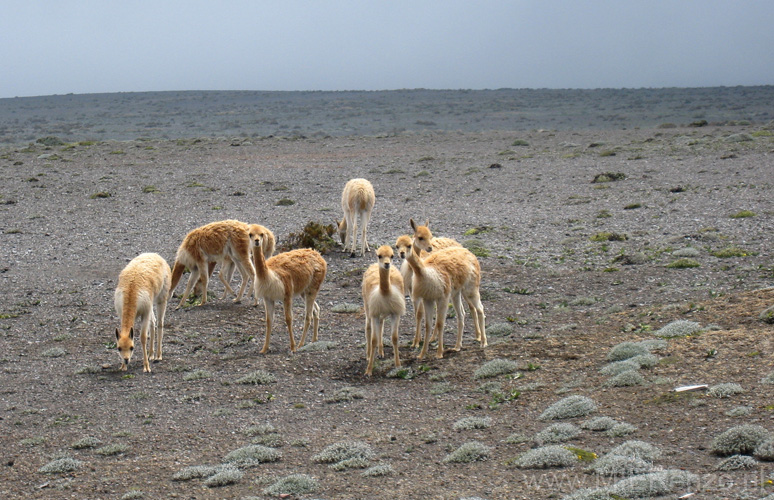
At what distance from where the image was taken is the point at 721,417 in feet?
24.0

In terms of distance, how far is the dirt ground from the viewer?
721 centimetres

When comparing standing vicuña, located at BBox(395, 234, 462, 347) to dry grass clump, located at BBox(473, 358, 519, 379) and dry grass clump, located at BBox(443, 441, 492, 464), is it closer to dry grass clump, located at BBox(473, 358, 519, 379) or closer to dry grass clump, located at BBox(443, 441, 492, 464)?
dry grass clump, located at BBox(473, 358, 519, 379)

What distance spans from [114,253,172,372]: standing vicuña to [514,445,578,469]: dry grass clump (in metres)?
5.25

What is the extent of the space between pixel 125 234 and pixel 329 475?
554 inches

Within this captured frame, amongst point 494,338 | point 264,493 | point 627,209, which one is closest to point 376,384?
point 494,338

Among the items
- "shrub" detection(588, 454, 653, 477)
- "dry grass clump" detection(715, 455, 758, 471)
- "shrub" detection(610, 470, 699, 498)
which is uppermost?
"dry grass clump" detection(715, 455, 758, 471)

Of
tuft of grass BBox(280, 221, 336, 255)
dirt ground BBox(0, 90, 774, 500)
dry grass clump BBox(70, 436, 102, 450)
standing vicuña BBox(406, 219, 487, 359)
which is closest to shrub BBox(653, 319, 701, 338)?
dirt ground BBox(0, 90, 774, 500)

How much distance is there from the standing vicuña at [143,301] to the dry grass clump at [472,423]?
4260mm

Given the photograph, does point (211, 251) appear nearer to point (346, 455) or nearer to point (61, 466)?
point (61, 466)

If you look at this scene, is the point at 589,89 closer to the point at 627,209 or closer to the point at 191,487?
the point at 627,209

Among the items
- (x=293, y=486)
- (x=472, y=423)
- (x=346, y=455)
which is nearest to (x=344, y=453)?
(x=346, y=455)

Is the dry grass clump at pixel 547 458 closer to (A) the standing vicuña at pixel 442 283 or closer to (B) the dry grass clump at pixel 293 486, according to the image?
(B) the dry grass clump at pixel 293 486

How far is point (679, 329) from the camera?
1002 cm

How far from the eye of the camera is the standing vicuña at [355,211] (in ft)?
53.5
